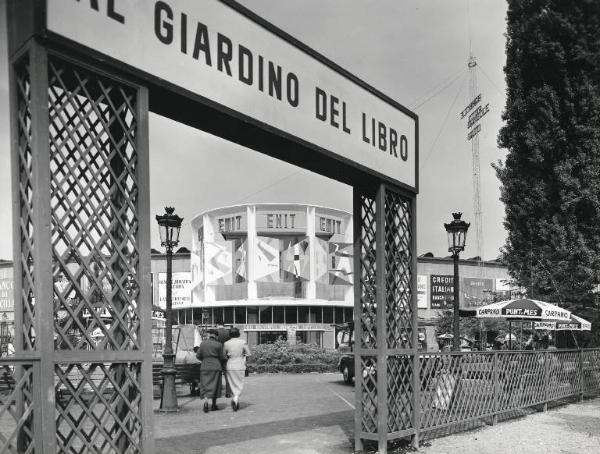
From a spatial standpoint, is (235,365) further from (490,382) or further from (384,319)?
(384,319)

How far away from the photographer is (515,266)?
20016 millimetres

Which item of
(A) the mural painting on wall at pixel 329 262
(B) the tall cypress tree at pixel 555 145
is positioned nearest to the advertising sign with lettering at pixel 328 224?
(A) the mural painting on wall at pixel 329 262

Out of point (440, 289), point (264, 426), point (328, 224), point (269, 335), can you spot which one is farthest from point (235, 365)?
point (440, 289)

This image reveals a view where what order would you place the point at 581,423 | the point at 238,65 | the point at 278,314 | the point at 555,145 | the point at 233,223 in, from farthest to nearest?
the point at 233,223 → the point at 278,314 → the point at 555,145 → the point at 581,423 → the point at 238,65

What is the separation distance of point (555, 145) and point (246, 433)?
1346 cm

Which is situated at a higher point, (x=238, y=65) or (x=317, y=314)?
(x=238, y=65)

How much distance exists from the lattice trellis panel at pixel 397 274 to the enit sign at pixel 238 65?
63 cm

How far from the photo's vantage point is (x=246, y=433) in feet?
31.8

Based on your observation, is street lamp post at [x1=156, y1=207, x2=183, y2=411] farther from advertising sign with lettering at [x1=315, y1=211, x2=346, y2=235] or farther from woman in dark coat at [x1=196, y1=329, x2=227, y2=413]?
advertising sign with lettering at [x1=315, y1=211, x2=346, y2=235]

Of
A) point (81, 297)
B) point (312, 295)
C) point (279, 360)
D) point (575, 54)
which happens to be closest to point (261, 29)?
point (81, 297)

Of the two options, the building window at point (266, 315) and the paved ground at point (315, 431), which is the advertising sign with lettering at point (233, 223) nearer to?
the building window at point (266, 315)

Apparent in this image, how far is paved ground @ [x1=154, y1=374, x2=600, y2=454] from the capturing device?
27.5 ft

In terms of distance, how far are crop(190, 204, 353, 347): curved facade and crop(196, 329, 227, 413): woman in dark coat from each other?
37.7 metres

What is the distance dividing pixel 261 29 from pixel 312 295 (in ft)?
153
